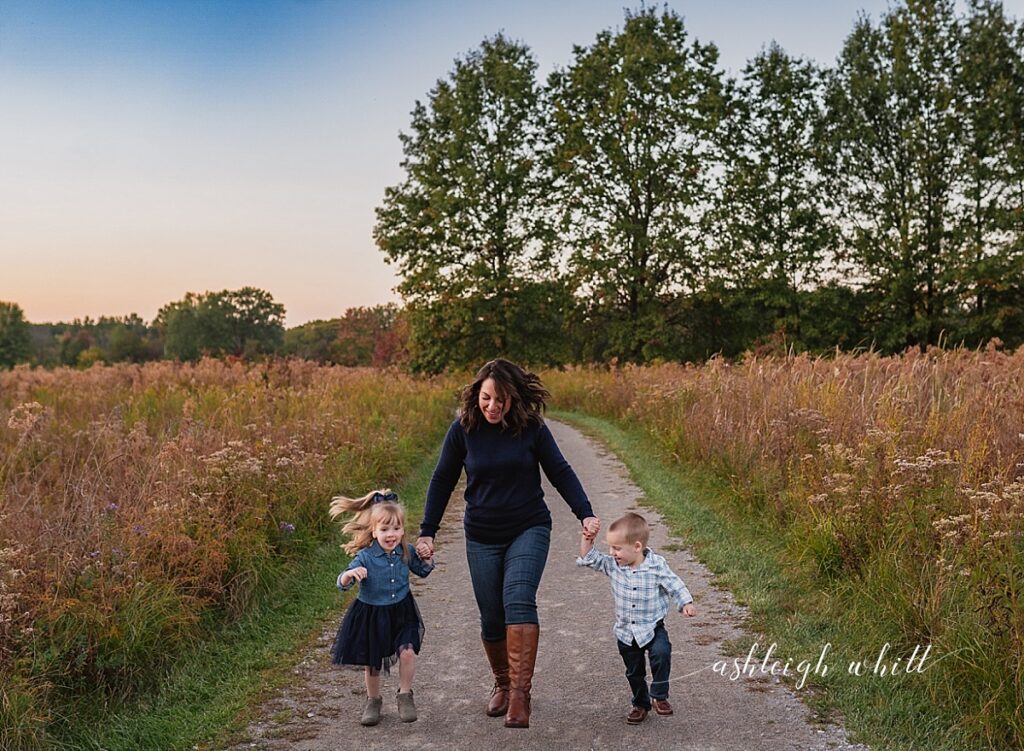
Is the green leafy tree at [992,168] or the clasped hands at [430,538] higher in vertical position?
the green leafy tree at [992,168]

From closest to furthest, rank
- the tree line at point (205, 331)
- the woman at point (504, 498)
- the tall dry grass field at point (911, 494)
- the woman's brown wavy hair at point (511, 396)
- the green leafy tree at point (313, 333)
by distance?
1. the tall dry grass field at point (911, 494)
2. the woman at point (504, 498)
3. the woman's brown wavy hair at point (511, 396)
4. the tree line at point (205, 331)
5. the green leafy tree at point (313, 333)

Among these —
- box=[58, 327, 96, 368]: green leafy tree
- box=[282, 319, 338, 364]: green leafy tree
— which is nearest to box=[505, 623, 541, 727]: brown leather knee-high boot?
box=[282, 319, 338, 364]: green leafy tree

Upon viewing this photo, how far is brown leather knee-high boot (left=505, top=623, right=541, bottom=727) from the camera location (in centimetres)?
464

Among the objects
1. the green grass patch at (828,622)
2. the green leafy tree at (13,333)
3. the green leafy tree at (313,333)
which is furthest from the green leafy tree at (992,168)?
the green leafy tree at (13,333)

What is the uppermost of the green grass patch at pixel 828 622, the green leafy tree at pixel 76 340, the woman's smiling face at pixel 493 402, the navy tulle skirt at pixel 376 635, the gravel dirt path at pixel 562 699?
the green leafy tree at pixel 76 340

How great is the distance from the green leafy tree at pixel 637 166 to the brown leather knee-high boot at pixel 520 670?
31.9 m

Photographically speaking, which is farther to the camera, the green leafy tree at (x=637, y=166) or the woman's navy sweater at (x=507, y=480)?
the green leafy tree at (x=637, y=166)

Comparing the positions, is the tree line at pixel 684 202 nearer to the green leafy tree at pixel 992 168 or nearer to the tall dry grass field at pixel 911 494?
the green leafy tree at pixel 992 168

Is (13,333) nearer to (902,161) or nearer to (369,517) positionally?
(902,161)

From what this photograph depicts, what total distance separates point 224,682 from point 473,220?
32870 millimetres

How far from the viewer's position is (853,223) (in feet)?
118

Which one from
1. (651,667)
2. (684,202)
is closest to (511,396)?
(651,667)

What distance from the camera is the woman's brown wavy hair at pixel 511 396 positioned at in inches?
199

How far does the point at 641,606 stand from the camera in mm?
4805
